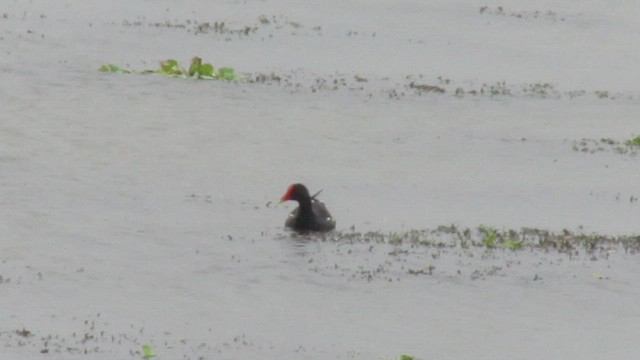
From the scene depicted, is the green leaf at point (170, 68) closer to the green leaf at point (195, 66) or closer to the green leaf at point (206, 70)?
the green leaf at point (195, 66)

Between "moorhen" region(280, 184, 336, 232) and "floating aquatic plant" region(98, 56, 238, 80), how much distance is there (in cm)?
1394

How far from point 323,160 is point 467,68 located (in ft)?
44.0

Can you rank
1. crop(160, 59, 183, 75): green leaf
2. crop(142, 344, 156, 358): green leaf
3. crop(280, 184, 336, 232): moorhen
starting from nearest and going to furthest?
crop(142, 344, 156, 358): green leaf
crop(280, 184, 336, 232): moorhen
crop(160, 59, 183, 75): green leaf

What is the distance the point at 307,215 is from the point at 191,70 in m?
15.0

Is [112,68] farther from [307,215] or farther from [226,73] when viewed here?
[307,215]

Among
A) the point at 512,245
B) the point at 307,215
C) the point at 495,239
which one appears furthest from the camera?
the point at 307,215

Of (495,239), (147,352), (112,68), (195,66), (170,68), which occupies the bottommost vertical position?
(147,352)

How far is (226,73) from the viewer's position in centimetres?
4212

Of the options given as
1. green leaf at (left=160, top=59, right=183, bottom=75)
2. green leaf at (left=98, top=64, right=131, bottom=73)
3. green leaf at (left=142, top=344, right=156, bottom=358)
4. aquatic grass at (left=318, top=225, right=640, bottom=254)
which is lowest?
green leaf at (left=142, top=344, right=156, bottom=358)

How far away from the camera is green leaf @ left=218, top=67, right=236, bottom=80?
4200cm

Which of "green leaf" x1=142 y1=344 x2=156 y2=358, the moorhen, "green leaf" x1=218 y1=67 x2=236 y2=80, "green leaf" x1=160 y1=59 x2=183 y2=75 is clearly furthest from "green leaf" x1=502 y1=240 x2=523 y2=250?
"green leaf" x1=160 y1=59 x2=183 y2=75

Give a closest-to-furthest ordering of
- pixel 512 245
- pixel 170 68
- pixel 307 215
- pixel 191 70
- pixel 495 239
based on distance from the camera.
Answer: pixel 512 245 < pixel 495 239 < pixel 307 215 < pixel 191 70 < pixel 170 68

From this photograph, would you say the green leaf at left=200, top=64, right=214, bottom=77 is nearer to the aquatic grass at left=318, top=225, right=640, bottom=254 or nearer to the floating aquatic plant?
the floating aquatic plant

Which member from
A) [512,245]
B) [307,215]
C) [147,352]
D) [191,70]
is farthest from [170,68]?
[147,352]
